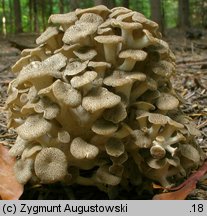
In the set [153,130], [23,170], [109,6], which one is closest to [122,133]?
[153,130]

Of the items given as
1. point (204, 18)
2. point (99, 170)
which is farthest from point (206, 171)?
point (204, 18)

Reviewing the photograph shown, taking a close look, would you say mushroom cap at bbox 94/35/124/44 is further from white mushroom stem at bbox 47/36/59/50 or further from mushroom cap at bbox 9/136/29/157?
mushroom cap at bbox 9/136/29/157

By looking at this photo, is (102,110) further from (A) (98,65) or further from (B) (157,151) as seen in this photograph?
(B) (157,151)

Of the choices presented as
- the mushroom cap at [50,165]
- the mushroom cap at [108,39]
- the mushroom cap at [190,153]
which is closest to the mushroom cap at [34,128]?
the mushroom cap at [50,165]

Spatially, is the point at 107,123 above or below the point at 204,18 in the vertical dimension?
above

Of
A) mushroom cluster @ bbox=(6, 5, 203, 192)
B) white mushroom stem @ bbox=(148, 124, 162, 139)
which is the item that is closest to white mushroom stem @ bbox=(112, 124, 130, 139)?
mushroom cluster @ bbox=(6, 5, 203, 192)

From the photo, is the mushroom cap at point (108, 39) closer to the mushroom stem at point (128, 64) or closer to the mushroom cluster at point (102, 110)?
the mushroom cluster at point (102, 110)
